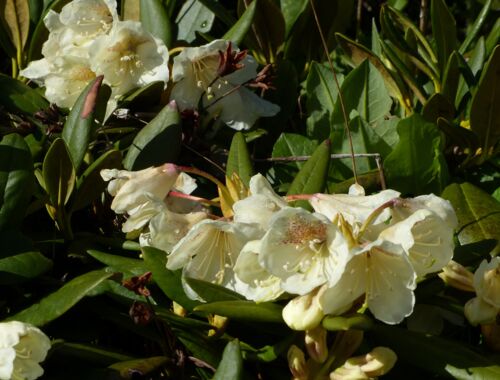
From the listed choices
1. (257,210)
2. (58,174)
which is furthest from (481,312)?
(58,174)

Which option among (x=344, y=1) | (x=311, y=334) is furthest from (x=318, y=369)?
(x=344, y=1)

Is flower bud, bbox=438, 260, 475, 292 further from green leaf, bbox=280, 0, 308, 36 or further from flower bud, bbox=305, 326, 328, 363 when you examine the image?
green leaf, bbox=280, 0, 308, 36

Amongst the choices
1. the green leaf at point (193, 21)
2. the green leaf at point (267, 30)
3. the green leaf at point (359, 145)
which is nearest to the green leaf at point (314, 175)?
the green leaf at point (359, 145)

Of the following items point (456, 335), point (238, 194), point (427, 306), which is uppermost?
point (238, 194)

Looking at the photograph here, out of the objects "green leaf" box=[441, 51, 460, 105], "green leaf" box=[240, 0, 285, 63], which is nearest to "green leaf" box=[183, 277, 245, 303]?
"green leaf" box=[441, 51, 460, 105]

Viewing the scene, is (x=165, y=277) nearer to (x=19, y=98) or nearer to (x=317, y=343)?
(x=317, y=343)

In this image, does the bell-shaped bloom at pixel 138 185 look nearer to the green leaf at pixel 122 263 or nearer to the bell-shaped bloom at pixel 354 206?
the green leaf at pixel 122 263

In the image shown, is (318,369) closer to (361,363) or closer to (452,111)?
(361,363)
